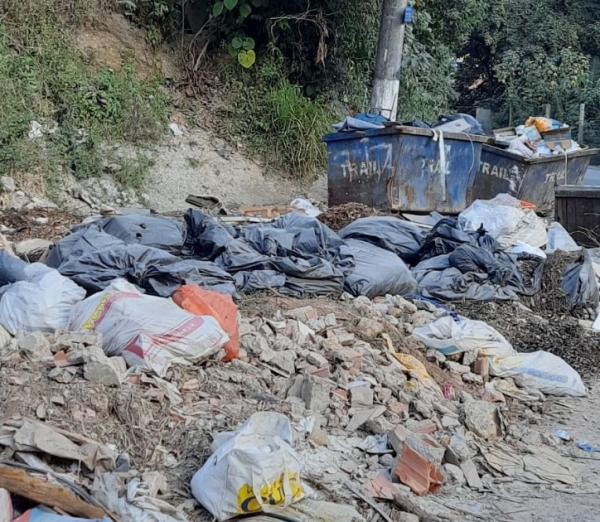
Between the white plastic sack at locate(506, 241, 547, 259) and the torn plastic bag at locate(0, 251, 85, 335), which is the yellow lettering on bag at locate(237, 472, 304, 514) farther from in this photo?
the white plastic sack at locate(506, 241, 547, 259)

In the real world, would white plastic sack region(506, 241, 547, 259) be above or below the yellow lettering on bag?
below

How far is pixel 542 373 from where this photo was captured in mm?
5281

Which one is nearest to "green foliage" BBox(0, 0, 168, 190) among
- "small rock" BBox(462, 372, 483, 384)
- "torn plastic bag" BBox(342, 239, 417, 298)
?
"torn plastic bag" BBox(342, 239, 417, 298)

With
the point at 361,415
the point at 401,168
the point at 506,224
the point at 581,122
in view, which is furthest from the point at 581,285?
the point at 581,122

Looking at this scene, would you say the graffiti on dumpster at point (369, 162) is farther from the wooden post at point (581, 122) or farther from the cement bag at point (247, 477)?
the wooden post at point (581, 122)

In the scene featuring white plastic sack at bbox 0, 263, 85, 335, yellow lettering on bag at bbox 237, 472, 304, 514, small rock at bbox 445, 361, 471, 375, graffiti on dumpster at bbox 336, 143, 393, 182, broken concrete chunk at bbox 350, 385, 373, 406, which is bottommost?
small rock at bbox 445, 361, 471, 375

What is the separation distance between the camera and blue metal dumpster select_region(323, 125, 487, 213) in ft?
30.5

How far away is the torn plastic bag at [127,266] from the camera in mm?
5426

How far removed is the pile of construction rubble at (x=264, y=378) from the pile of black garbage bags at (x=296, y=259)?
0.7 inches

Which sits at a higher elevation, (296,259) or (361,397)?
(296,259)

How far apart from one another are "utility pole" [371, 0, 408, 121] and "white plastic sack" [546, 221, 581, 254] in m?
3.78

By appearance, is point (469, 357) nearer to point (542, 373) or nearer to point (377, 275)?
point (542, 373)

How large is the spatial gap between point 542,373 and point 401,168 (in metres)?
4.38

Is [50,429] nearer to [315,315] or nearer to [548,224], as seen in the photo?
[315,315]
